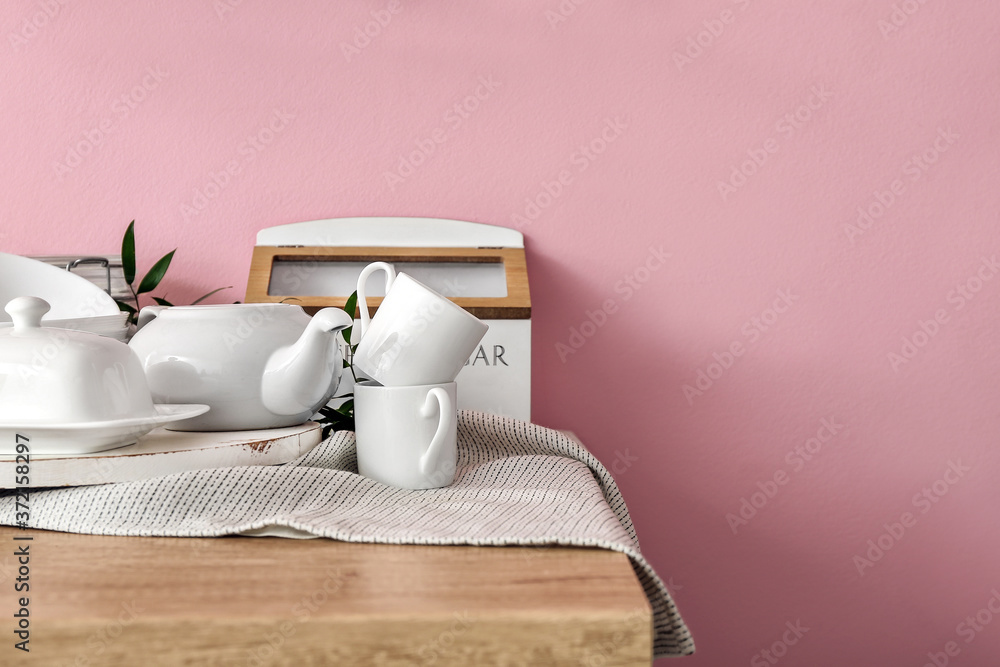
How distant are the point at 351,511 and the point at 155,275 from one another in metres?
0.88

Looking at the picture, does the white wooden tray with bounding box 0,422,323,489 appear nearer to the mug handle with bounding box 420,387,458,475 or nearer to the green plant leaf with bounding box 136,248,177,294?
the mug handle with bounding box 420,387,458,475

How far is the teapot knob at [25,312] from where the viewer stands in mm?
620

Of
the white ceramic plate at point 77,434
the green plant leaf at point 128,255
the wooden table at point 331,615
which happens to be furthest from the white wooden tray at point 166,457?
the green plant leaf at point 128,255

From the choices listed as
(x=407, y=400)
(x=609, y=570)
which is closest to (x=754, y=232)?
(x=407, y=400)

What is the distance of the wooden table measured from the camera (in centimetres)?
41

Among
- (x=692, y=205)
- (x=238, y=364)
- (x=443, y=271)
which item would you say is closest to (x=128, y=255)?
(x=443, y=271)

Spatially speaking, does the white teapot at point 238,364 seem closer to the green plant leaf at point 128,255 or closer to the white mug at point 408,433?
the white mug at point 408,433

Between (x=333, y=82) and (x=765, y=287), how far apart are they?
88cm

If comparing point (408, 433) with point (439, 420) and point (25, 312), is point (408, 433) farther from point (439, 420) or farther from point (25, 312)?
point (25, 312)

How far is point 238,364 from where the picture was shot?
721 mm

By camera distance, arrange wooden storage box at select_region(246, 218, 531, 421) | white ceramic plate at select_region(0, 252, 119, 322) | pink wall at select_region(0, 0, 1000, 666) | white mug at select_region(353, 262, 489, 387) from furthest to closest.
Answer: pink wall at select_region(0, 0, 1000, 666) → wooden storage box at select_region(246, 218, 531, 421) → white ceramic plate at select_region(0, 252, 119, 322) → white mug at select_region(353, 262, 489, 387)

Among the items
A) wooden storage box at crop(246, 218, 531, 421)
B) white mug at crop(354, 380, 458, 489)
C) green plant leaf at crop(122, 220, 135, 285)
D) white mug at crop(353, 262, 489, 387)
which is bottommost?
green plant leaf at crop(122, 220, 135, 285)

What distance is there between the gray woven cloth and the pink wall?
76 centimetres

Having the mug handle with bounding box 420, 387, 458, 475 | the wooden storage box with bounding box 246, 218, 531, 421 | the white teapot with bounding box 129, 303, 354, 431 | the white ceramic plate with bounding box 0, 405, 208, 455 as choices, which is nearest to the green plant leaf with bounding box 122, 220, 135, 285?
the wooden storage box with bounding box 246, 218, 531, 421
